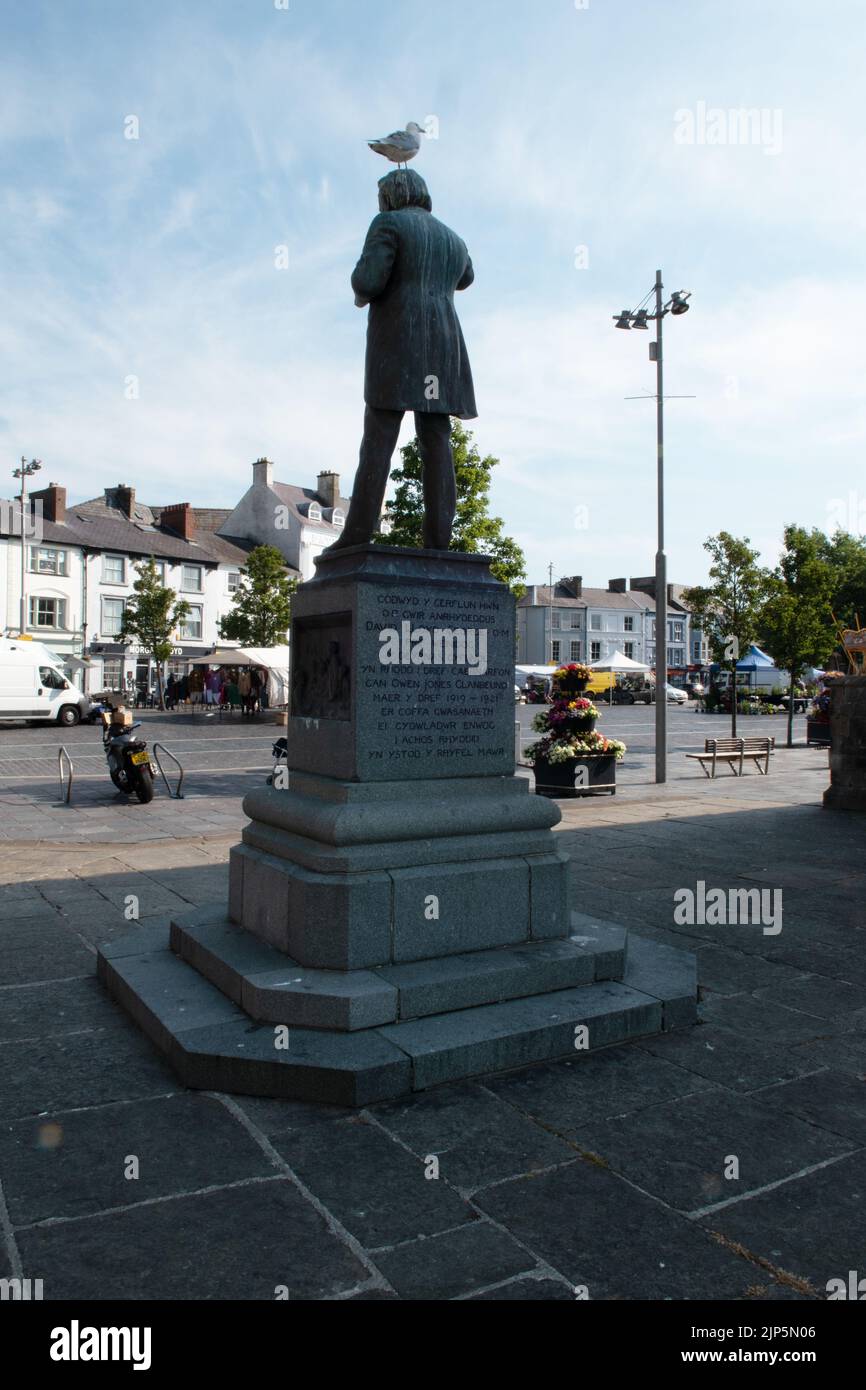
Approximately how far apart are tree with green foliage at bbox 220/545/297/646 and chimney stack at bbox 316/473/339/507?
2120 centimetres

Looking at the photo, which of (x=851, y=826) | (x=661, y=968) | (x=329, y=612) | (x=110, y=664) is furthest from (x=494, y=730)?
(x=110, y=664)

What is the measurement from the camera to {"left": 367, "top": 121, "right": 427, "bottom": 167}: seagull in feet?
17.2

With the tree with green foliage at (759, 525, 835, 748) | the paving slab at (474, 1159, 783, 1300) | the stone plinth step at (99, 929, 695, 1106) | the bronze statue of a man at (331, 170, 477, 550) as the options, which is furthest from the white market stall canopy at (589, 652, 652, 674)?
the paving slab at (474, 1159, 783, 1300)

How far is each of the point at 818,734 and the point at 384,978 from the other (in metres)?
26.3

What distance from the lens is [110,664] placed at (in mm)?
49219

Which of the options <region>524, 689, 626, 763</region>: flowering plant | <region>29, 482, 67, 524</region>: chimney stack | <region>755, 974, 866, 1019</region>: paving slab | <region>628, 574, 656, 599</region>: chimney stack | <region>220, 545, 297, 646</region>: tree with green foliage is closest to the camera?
<region>755, 974, 866, 1019</region>: paving slab

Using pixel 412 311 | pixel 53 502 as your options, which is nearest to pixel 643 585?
pixel 53 502

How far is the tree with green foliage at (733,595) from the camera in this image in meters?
25.5

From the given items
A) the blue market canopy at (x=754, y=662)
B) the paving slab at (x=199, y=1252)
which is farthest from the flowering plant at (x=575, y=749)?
the blue market canopy at (x=754, y=662)

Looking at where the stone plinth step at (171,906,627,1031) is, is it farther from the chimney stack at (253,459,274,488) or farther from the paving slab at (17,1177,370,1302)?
the chimney stack at (253,459,274,488)

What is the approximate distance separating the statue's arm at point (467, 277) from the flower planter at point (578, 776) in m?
10.2

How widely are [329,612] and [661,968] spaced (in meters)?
2.62

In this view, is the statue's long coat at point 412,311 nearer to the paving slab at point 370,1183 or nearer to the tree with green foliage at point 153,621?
the paving slab at point 370,1183

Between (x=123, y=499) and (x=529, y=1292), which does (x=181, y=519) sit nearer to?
(x=123, y=499)
